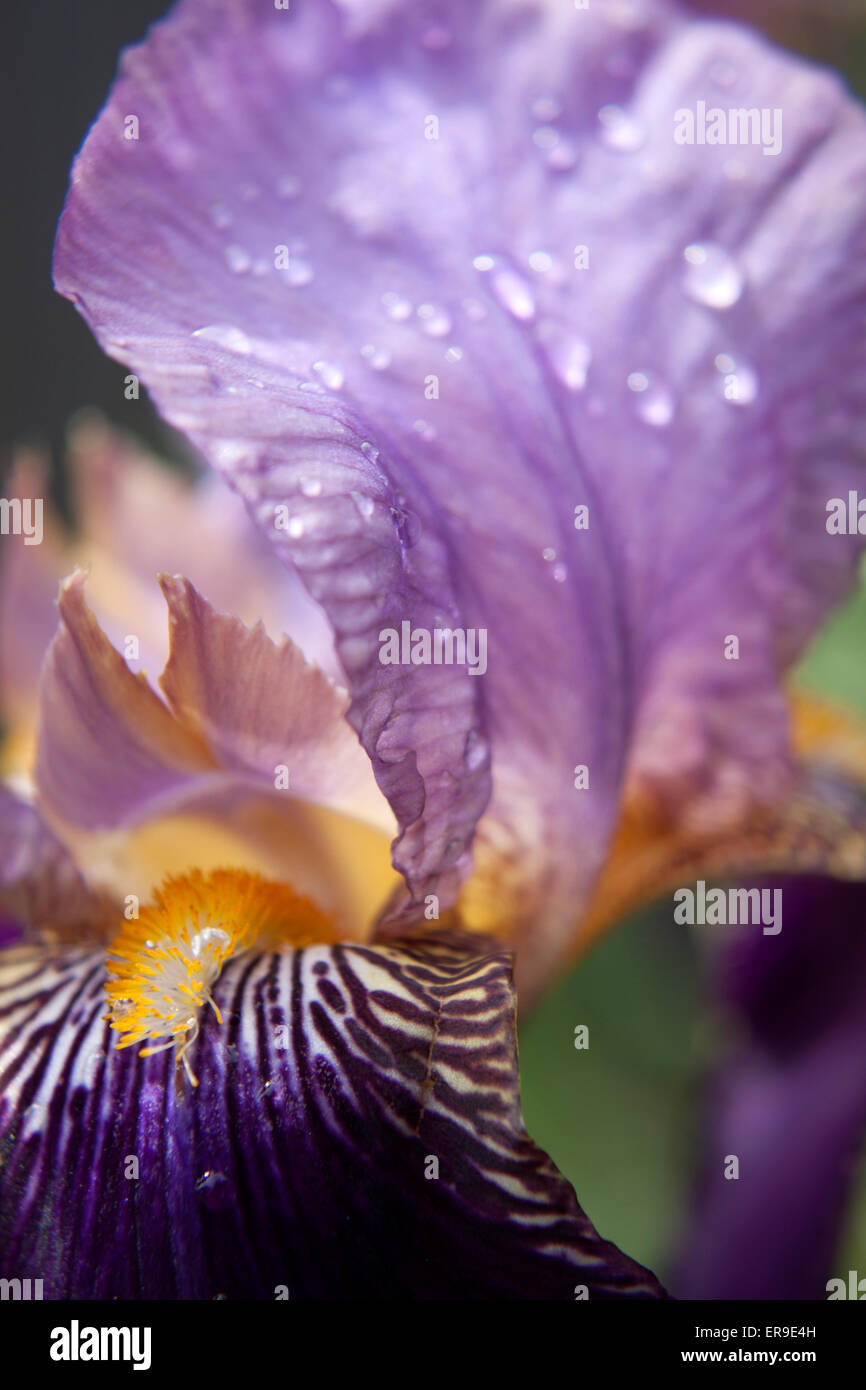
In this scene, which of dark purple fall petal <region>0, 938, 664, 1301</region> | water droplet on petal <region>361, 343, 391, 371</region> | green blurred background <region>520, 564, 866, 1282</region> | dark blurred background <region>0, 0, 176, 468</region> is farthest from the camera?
dark blurred background <region>0, 0, 176, 468</region>

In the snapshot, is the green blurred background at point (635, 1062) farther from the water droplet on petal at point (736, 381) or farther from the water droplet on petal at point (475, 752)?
the water droplet on petal at point (475, 752)

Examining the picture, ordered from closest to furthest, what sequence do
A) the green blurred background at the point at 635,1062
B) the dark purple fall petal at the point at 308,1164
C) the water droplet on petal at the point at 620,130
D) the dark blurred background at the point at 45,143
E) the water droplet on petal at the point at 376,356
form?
the dark purple fall petal at the point at 308,1164, the water droplet on petal at the point at 376,356, the water droplet on petal at the point at 620,130, the green blurred background at the point at 635,1062, the dark blurred background at the point at 45,143

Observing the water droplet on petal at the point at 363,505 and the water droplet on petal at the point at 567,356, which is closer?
the water droplet on petal at the point at 363,505

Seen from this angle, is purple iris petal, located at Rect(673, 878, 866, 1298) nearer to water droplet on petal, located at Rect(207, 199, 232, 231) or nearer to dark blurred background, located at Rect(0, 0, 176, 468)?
water droplet on petal, located at Rect(207, 199, 232, 231)

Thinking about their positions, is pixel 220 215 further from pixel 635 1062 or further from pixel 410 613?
pixel 635 1062

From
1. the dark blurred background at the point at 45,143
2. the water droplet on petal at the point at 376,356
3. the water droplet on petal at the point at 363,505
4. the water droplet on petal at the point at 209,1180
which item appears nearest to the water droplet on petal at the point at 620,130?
the water droplet on petal at the point at 376,356

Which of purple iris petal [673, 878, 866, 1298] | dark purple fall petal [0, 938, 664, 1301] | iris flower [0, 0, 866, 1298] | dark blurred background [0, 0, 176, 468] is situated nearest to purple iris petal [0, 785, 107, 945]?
iris flower [0, 0, 866, 1298]
